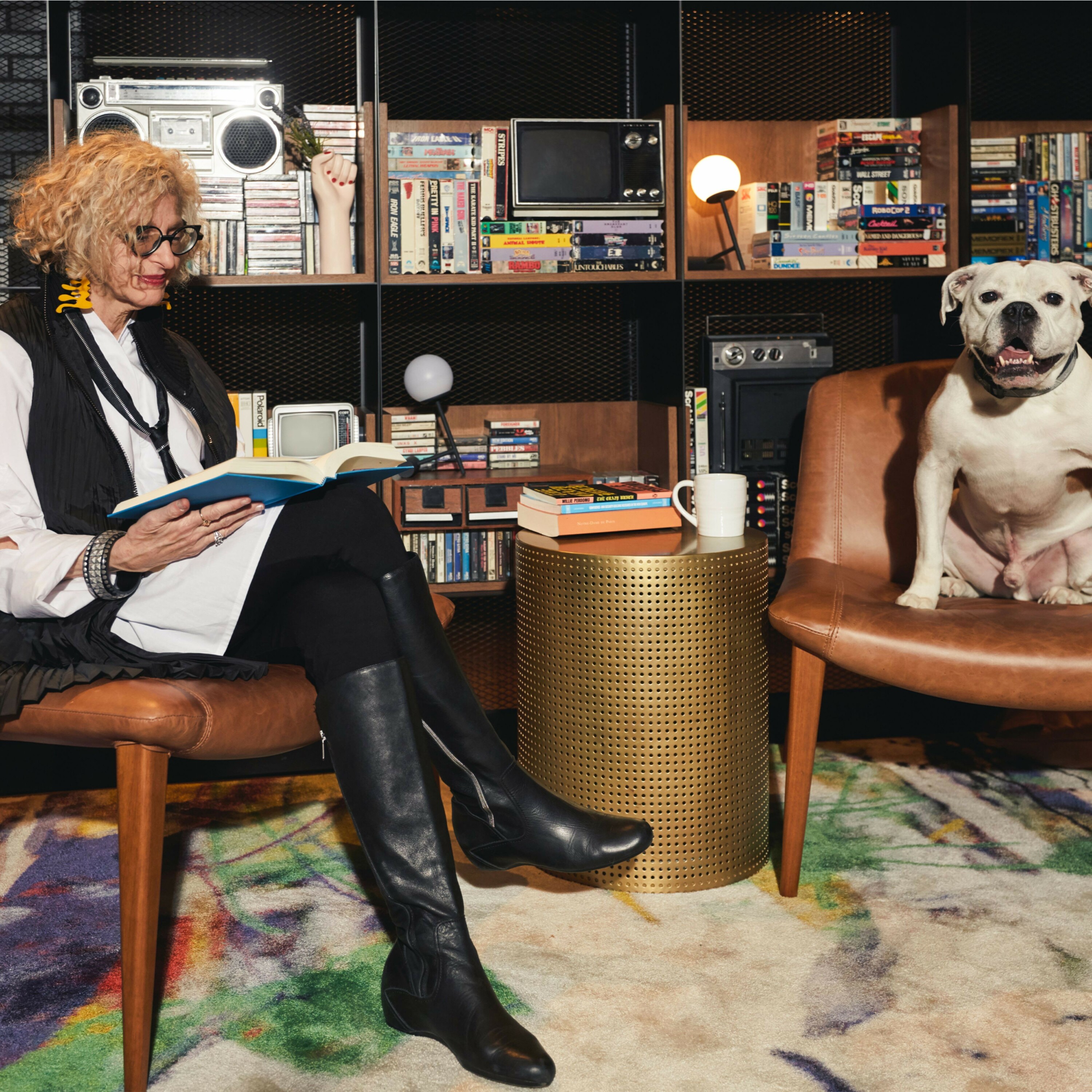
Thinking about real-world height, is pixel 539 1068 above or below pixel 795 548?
below

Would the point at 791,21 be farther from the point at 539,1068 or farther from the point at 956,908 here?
the point at 539,1068

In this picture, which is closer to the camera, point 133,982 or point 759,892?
point 133,982

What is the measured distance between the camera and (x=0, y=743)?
102 inches

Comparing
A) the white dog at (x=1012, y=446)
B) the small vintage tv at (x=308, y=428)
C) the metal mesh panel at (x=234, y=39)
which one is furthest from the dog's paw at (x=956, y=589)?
the metal mesh panel at (x=234, y=39)

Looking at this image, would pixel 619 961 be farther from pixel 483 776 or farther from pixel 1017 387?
pixel 1017 387

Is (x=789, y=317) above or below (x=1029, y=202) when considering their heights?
below

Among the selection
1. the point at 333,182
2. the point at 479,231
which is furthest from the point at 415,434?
the point at 333,182

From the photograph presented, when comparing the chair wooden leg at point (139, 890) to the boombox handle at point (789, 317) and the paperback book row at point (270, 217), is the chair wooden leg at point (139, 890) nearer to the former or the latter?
the paperback book row at point (270, 217)

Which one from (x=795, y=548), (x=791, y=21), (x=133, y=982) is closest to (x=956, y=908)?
(x=795, y=548)

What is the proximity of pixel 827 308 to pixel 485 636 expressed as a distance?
1276 mm

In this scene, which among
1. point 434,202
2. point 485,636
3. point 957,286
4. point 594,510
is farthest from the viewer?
point 485,636

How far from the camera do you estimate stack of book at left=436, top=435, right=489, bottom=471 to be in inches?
113

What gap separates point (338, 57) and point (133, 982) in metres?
2.30

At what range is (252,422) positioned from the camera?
2773 millimetres
